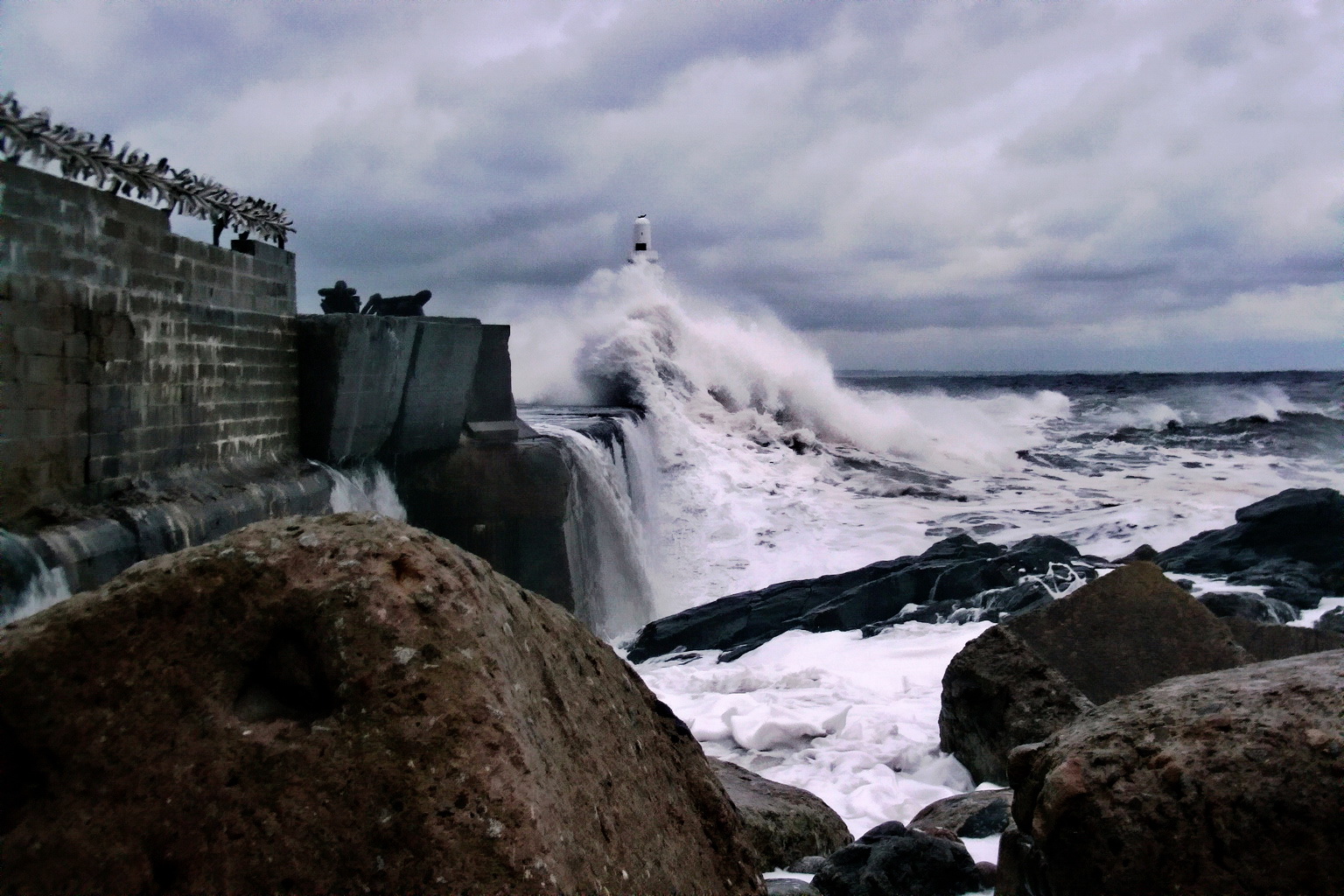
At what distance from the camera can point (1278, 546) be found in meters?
10.3

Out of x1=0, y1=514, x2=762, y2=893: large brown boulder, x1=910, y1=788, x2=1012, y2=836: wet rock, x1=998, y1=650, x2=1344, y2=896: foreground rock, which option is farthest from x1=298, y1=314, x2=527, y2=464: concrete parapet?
x1=998, y1=650, x2=1344, y2=896: foreground rock

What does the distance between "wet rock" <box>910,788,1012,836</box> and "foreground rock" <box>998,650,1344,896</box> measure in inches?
49.5

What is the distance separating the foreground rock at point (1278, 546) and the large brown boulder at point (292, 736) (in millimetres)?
9096

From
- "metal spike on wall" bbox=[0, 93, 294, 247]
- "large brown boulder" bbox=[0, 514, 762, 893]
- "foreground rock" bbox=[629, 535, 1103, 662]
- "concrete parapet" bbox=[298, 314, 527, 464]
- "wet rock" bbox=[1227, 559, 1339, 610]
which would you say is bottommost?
"foreground rock" bbox=[629, 535, 1103, 662]

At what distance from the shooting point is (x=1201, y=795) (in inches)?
77.5

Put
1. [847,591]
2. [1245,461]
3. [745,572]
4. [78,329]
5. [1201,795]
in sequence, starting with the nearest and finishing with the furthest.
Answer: [1201,795], [78,329], [847,591], [745,572], [1245,461]

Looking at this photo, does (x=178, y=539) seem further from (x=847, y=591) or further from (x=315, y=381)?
(x=847, y=591)

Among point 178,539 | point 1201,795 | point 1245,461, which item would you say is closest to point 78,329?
point 178,539

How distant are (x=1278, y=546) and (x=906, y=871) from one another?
8.89 m

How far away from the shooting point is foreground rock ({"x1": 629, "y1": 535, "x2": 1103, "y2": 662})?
361 inches

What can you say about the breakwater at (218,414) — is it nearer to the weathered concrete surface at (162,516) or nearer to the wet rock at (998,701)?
the weathered concrete surface at (162,516)

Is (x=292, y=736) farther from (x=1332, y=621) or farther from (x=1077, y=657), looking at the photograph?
(x=1332, y=621)

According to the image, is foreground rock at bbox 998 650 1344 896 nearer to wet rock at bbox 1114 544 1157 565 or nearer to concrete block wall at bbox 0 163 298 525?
concrete block wall at bbox 0 163 298 525

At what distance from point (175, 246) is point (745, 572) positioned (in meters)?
8.10
